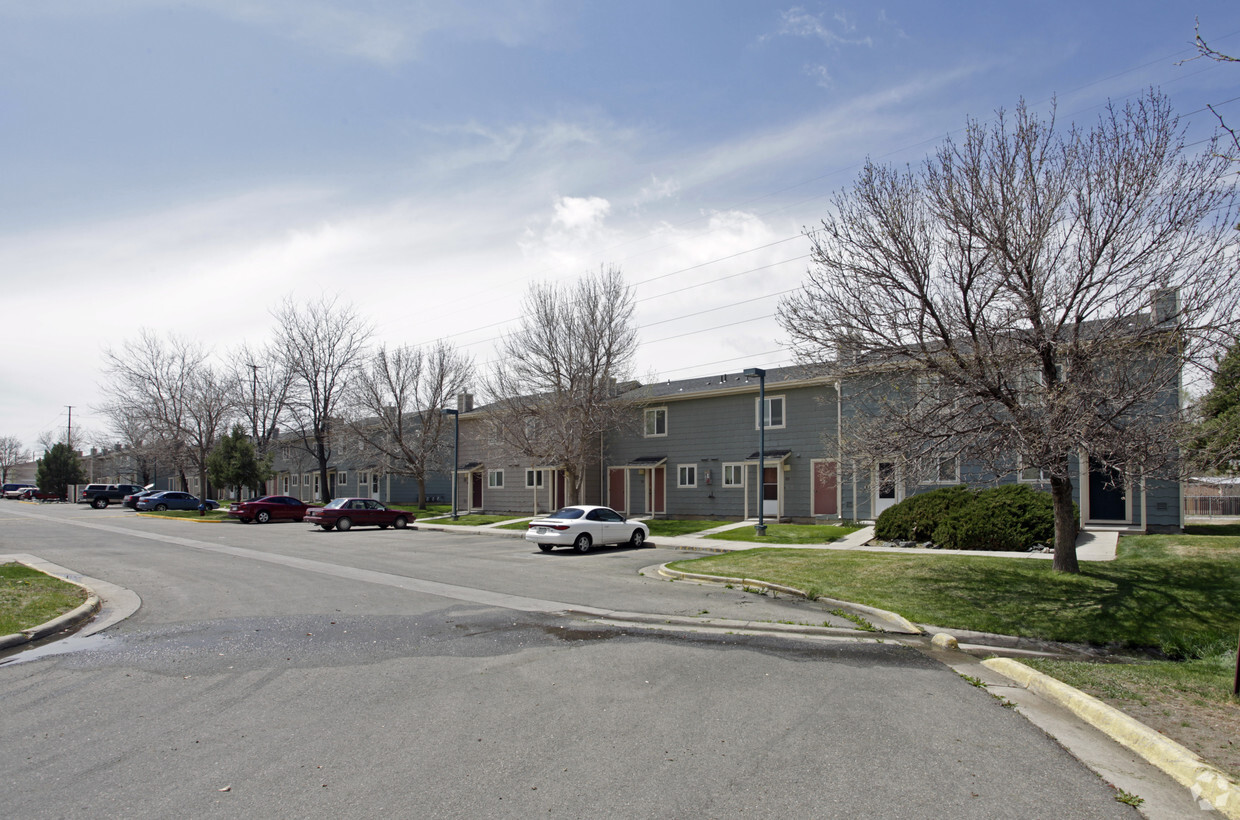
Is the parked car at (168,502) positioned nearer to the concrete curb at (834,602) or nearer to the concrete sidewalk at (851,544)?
the concrete sidewalk at (851,544)

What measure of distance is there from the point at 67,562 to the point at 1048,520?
2381 centimetres

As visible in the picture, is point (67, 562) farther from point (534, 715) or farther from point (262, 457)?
point (262, 457)

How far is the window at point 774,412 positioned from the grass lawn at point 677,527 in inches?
179

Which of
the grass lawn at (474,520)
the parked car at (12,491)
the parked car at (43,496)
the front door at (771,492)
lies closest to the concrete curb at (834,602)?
the front door at (771,492)

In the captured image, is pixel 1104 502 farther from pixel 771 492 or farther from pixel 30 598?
pixel 30 598

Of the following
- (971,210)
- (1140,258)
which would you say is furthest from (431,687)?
(1140,258)

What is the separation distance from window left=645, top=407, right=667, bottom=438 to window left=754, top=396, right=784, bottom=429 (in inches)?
219

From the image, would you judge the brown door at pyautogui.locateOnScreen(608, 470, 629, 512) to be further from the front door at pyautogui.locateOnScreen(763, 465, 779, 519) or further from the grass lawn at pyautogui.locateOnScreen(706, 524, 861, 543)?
the grass lawn at pyautogui.locateOnScreen(706, 524, 861, 543)

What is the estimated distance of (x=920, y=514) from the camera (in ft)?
70.7

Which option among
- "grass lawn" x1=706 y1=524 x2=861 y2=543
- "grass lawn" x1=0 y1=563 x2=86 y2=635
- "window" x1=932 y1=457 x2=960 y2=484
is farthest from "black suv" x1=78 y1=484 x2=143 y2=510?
"window" x1=932 y1=457 x2=960 y2=484

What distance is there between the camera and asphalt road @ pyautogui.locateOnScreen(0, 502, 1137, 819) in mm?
4672

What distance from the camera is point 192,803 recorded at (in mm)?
4559

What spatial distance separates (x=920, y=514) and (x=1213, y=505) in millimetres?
32847

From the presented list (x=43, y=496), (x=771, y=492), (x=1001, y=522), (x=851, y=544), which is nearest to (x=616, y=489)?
(x=771, y=492)
